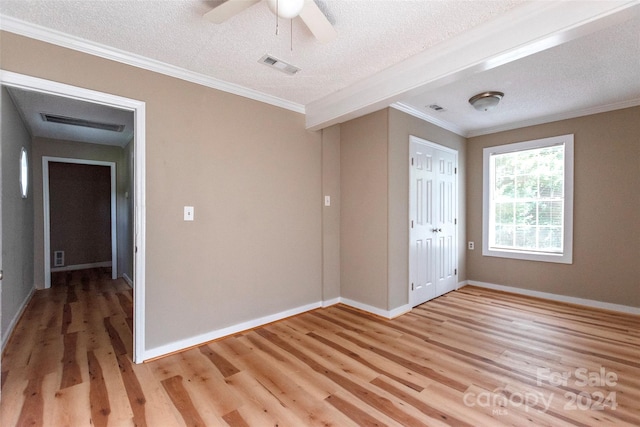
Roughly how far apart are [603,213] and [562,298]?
1.20 meters

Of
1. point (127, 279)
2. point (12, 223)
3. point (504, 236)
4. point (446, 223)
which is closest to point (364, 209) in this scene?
point (446, 223)

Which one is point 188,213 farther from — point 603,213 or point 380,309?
point 603,213

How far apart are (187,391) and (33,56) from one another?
2543 mm

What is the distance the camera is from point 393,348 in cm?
259

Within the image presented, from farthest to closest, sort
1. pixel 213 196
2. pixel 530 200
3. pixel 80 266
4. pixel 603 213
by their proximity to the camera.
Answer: pixel 80 266
pixel 530 200
pixel 603 213
pixel 213 196

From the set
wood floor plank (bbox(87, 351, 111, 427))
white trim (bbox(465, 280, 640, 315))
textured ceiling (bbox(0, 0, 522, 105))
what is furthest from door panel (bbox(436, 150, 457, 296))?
wood floor plank (bbox(87, 351, 111, 427))

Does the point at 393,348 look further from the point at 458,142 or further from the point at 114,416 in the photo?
the point at 458,142

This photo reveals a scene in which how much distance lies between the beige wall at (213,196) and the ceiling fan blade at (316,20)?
4.82 ft

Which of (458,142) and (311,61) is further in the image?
(458,142)

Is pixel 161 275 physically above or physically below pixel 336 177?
below

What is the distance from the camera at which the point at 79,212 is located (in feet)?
21.0

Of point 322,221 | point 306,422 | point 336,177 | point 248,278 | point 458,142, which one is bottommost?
point 306,422

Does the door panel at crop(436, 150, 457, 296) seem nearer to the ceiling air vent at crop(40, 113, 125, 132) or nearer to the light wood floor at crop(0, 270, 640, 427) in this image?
the light wood floor at crop(0, 270, 640, 427)

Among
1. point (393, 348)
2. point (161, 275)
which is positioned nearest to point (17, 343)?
point (161, 275)
